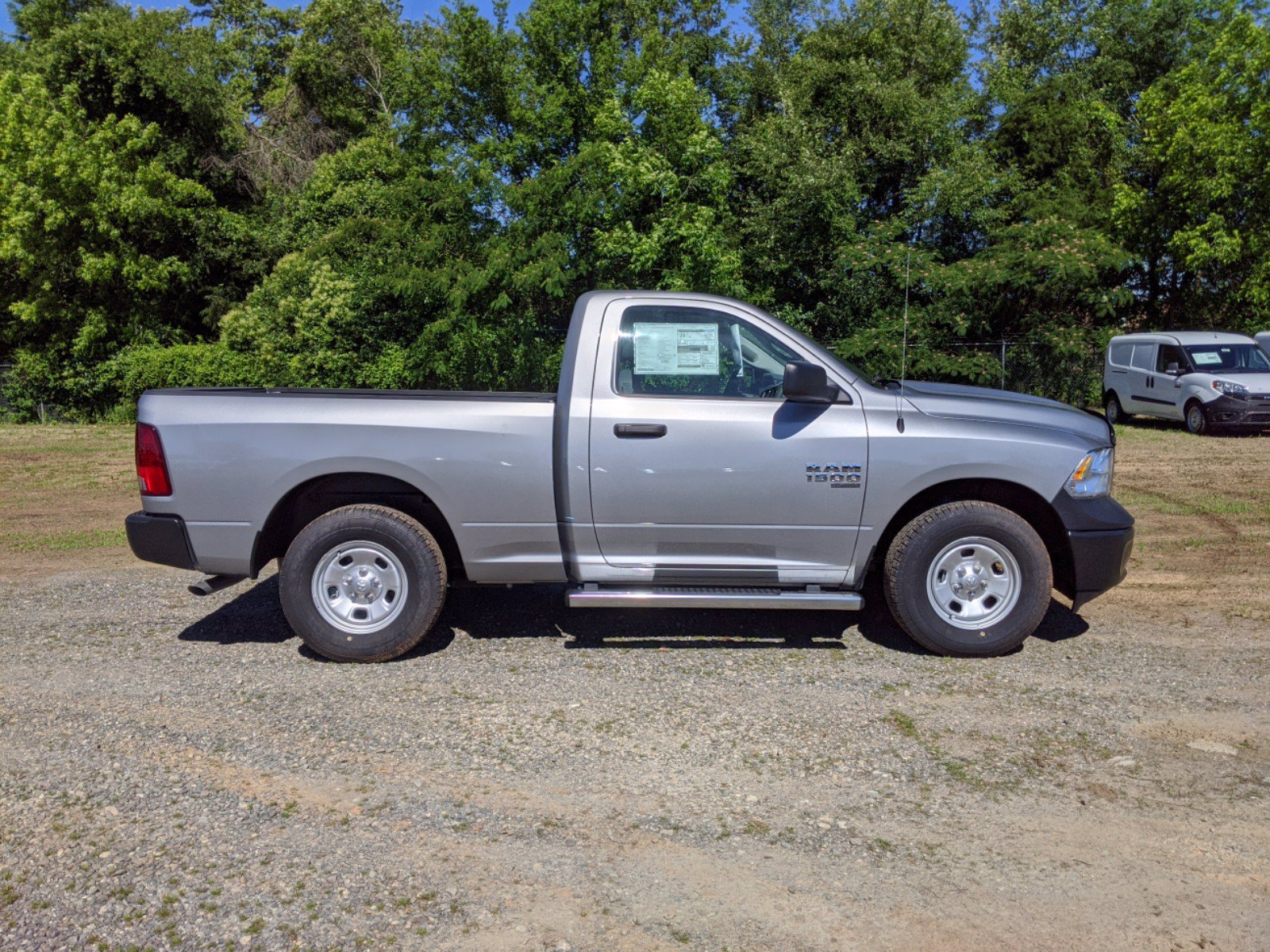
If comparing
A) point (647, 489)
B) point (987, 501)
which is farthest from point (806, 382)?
point (987, 501)

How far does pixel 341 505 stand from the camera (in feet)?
20.4

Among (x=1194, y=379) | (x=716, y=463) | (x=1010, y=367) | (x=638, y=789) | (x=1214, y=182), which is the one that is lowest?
(x=638, y=789)

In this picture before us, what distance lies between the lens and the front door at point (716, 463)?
19.3 ft

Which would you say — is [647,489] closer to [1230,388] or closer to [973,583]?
[973,583]

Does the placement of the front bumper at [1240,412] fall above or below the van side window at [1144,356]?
below

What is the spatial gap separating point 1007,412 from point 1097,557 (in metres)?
0.94

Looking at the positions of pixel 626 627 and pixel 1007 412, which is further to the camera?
pixel 626 627

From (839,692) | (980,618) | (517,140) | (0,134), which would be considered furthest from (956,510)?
(0,134)

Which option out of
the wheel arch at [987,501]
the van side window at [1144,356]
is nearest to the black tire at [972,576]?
the wheel arch at [987,501]

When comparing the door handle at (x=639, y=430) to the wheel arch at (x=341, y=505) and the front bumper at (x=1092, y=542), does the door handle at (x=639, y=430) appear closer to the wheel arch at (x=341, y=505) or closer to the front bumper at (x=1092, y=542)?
the wheel arch at (x=341, y=505)

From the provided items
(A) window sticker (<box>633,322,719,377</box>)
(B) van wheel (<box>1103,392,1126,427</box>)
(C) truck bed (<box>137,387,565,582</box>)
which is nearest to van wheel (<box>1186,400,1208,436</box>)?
(B) van wheel (<box>1103,392,1126,427</box>)

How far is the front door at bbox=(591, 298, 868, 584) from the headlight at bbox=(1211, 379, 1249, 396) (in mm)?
15516

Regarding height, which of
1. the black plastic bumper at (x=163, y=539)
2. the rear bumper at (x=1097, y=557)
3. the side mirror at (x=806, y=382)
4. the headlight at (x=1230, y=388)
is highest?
the side mirror at (x=806, y=382)

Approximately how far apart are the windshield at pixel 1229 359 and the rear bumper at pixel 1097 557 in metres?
15.3
